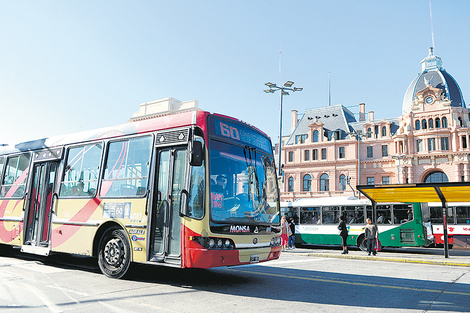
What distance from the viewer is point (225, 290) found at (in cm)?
718

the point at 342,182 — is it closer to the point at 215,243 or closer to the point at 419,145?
the point at 419,145

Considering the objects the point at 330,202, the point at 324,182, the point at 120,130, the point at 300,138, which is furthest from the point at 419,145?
the point at 120,130

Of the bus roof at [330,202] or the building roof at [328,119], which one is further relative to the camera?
the building roof at [328,119]

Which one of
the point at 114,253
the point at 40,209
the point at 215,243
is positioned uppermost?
the point at 40,209

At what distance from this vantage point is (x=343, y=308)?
231 inches

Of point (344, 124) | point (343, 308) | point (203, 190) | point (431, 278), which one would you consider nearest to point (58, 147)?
point (203, 190)

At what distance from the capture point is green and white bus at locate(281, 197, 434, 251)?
787 inches

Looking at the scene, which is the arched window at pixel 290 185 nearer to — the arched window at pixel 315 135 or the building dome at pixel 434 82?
the arched window at pixel 315 135

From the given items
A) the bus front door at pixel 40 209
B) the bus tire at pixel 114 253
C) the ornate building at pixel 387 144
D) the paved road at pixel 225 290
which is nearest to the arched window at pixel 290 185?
the ornate building at pixel 387 144

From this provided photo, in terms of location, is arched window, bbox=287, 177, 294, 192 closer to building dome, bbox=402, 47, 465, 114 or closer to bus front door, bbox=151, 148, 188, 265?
building dome, bbox=402, 47, 465, 114

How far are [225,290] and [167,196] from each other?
2080 millimetres

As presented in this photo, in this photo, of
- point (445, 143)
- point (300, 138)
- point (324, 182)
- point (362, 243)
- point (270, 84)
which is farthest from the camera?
point (300, 138)

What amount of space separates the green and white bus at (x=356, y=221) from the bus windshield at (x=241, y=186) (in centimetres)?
1241

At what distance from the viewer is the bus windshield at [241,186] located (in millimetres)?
7062
